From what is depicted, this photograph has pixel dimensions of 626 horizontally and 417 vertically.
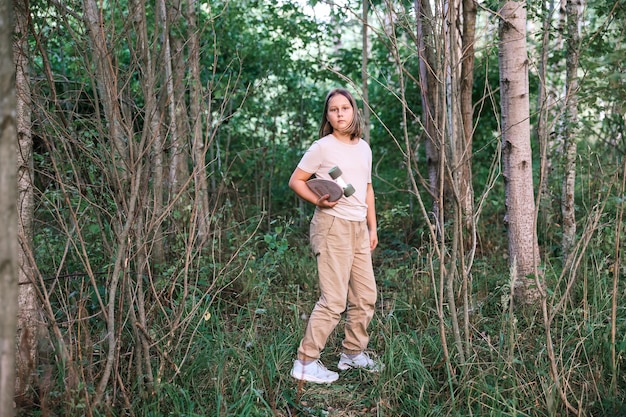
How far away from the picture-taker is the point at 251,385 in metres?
2.97

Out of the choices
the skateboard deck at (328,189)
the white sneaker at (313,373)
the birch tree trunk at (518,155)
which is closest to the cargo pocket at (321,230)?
the skateboard deck at (328,189)

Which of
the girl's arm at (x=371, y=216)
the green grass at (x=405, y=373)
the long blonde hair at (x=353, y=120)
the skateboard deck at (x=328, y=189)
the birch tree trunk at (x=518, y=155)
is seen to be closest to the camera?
the green grass at (x=405, y=373)

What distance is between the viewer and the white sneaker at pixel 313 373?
333 cm

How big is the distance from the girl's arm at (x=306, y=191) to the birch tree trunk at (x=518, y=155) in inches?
56.8

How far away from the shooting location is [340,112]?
338 centimetres

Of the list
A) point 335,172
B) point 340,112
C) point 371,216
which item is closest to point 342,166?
point 335,172

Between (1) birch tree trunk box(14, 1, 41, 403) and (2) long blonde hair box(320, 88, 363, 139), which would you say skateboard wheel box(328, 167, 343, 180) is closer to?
(2) long blonde hair box(320, 88, 363, 139)

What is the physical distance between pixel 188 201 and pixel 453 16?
123 inches

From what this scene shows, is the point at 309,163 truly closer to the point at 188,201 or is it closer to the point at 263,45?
the point at 188,201

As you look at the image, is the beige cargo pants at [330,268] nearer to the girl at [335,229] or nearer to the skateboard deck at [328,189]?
the girl at [335,229]

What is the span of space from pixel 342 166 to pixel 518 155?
1.38 meters

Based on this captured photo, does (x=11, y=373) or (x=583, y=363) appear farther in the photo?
(x=583, y=363)

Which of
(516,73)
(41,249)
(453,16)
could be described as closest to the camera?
(453,16)

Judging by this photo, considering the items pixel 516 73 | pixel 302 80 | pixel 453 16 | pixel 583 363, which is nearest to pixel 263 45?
pixel 302 80
